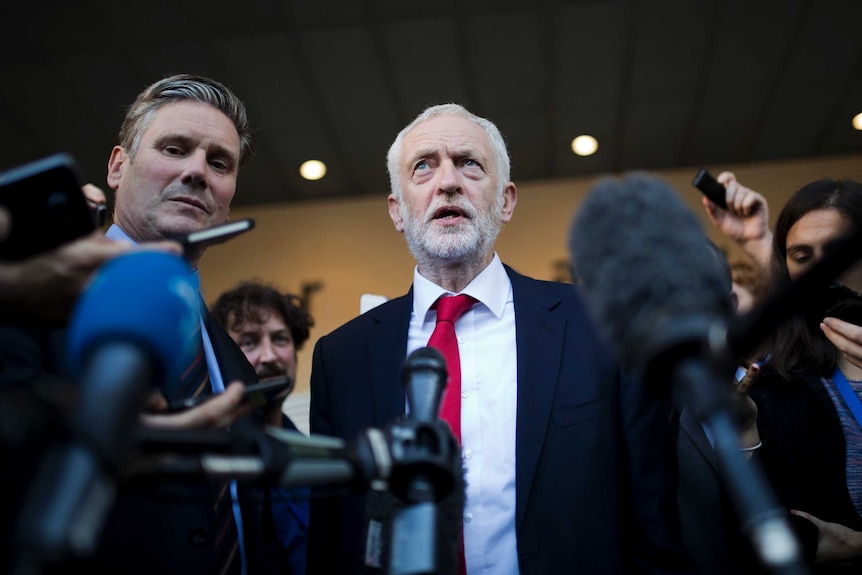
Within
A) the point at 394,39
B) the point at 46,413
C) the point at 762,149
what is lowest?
the point at 46,413

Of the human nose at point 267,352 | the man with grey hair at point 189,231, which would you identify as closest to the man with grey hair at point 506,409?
the man with grey hair at point 189,231

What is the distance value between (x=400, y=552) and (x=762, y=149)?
6.39 meters

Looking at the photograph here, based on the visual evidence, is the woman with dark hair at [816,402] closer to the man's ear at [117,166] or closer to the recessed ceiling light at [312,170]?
the man's ear at [117,166]

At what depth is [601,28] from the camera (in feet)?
17.1

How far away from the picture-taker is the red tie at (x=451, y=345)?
203 centimetres

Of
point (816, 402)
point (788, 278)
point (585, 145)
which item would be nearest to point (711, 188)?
point (788, 278)

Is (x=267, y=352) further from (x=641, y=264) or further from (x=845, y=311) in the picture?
(x=641, y=264)

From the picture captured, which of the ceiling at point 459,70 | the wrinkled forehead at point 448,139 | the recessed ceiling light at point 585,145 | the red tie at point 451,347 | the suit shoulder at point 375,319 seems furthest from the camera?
the recessed ceiling light at point 585,145

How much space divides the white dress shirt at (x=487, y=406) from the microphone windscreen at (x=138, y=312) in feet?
3.65

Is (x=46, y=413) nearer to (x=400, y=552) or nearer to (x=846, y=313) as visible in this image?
(x=400, y=552)

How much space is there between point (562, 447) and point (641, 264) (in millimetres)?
1030

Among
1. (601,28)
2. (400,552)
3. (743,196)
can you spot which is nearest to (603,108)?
(601,28)

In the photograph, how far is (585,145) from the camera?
21.2 feet

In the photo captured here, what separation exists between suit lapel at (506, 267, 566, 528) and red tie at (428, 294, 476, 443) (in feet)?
0.49
